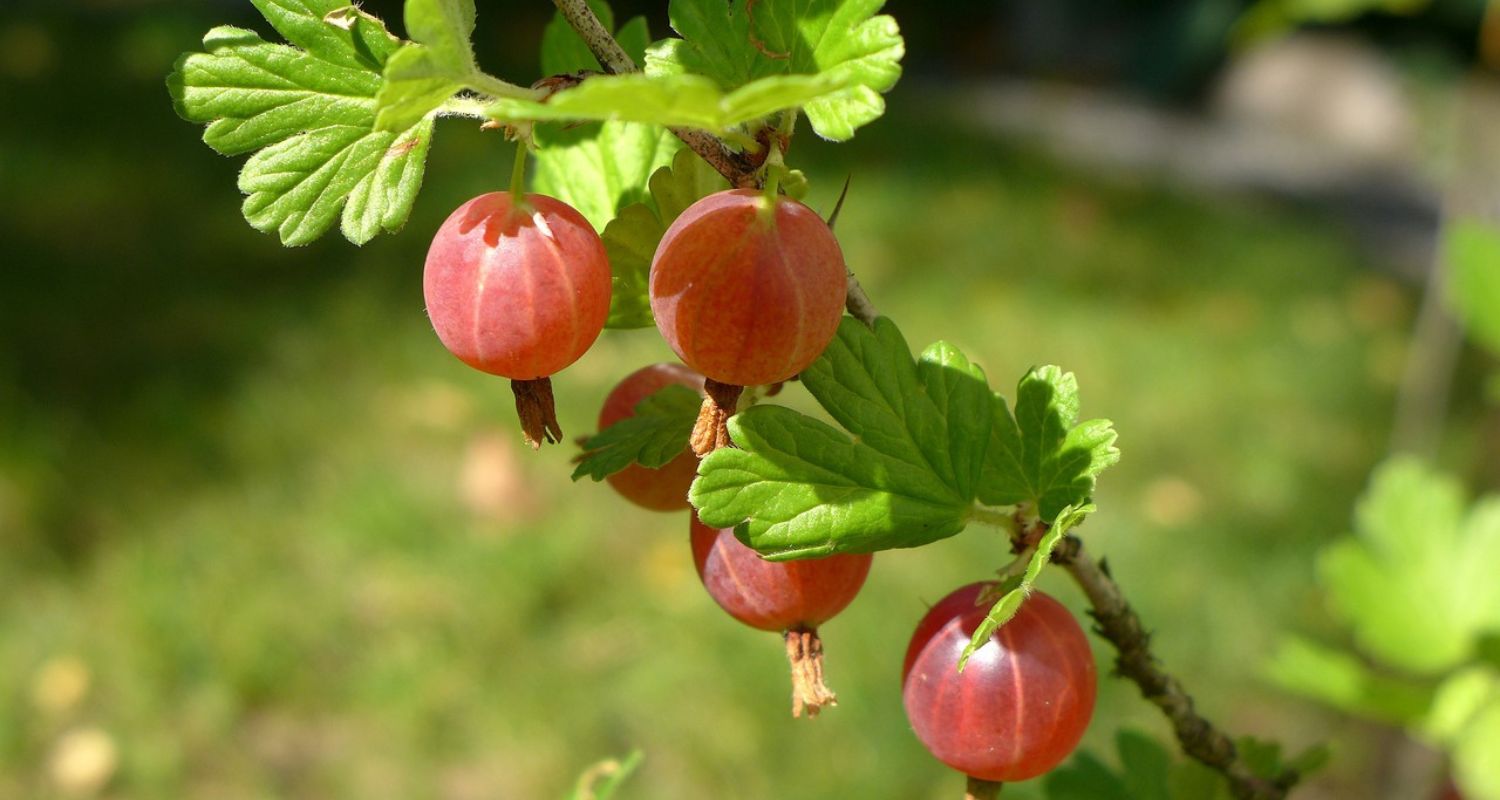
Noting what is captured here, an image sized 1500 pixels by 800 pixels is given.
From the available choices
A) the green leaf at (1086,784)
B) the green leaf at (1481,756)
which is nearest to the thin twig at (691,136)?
the green leaf at (1086,784)

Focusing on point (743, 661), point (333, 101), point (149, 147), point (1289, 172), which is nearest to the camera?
point (333, 101)

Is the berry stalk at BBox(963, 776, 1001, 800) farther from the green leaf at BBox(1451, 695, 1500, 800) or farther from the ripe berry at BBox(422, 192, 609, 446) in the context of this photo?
the green leaf at BBox(1451, 695, 1500, 800)

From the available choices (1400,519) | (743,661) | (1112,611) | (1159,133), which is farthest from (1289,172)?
(1112,611)

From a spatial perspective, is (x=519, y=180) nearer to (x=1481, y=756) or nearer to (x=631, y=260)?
(x=631, y=260)

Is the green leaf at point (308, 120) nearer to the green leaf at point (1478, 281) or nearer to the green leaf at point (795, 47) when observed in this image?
the green leaf at point (795, 47)

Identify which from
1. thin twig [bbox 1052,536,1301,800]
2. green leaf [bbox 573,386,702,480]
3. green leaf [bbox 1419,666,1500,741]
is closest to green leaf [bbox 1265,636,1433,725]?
green leaf [bbox 1419,666,1500,741]

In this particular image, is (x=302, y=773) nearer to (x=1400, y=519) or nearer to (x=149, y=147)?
(x=1400, y=519)

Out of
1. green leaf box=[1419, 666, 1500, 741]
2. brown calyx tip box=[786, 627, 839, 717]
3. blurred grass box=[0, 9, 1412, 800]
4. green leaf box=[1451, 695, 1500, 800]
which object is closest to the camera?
brown calyx tip box=[786, 627, 839, 717]
